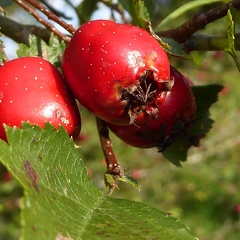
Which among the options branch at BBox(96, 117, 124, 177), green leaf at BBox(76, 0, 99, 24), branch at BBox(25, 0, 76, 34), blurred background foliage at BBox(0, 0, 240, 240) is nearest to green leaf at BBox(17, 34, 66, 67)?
branch at BBox(25, 0, 76, 34)

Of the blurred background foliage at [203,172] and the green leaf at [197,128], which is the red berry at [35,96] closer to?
the green leaf at [197,128]

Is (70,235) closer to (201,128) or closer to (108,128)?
Result: (108,128)

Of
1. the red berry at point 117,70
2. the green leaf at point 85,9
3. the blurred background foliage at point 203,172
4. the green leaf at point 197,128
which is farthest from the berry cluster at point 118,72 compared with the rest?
the blurred background foliage at point 203,172

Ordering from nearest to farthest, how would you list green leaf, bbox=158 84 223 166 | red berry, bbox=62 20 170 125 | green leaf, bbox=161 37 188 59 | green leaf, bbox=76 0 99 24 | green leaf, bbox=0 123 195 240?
green leaf, bbox=0 123 195 240
red berry, bbox=62 20 170 125
green leaf, bbox=161 37 188 59
green leaf, bbox=158 84 223 166
green leaf, bbox=76 0 99 24

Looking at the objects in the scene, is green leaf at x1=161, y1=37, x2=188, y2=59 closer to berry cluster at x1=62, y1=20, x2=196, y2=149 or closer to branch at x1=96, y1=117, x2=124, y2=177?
berry cluster at x1=62, y1=20, x2=196, y2=149

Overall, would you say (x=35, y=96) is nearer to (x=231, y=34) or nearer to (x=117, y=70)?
(x=117, y=70)

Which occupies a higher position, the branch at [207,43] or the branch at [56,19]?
the branch at [56,19]

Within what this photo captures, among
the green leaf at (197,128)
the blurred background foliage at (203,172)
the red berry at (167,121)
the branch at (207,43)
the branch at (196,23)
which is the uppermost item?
the branch at (196,23)

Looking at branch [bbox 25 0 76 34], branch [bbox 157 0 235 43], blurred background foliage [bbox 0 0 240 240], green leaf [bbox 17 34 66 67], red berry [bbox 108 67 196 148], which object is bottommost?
blurred background foliage [bbox 0 0 240 240]
